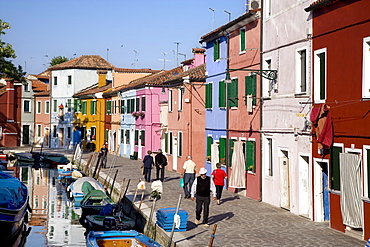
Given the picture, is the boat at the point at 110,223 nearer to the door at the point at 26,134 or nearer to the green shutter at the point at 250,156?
the green shutter at the point at 250,156

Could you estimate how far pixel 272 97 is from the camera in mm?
A: 21469

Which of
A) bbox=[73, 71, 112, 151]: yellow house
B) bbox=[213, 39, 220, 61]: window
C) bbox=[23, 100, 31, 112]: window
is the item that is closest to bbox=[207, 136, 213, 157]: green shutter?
bbox=[213, 39, 220, 61]: window

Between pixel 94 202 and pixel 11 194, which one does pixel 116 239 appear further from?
pixel 94 202

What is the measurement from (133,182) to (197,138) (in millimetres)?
4766

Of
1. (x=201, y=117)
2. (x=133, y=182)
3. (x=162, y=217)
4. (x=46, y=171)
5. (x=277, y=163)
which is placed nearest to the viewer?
(x=162, y=217)

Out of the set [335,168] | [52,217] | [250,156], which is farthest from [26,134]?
[335,168]

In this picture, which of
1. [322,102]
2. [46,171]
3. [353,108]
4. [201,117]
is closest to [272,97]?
[322,102]

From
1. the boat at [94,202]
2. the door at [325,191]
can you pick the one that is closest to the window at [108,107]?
the boat at [94,202]

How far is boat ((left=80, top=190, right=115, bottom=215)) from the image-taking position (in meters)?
24.8

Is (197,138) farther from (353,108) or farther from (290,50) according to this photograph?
(353,108)

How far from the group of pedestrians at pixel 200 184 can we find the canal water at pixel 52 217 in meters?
4.60

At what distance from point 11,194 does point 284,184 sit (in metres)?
10.5

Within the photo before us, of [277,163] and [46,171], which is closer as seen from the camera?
[277,163]

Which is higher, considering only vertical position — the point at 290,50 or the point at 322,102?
the point at 290,50
